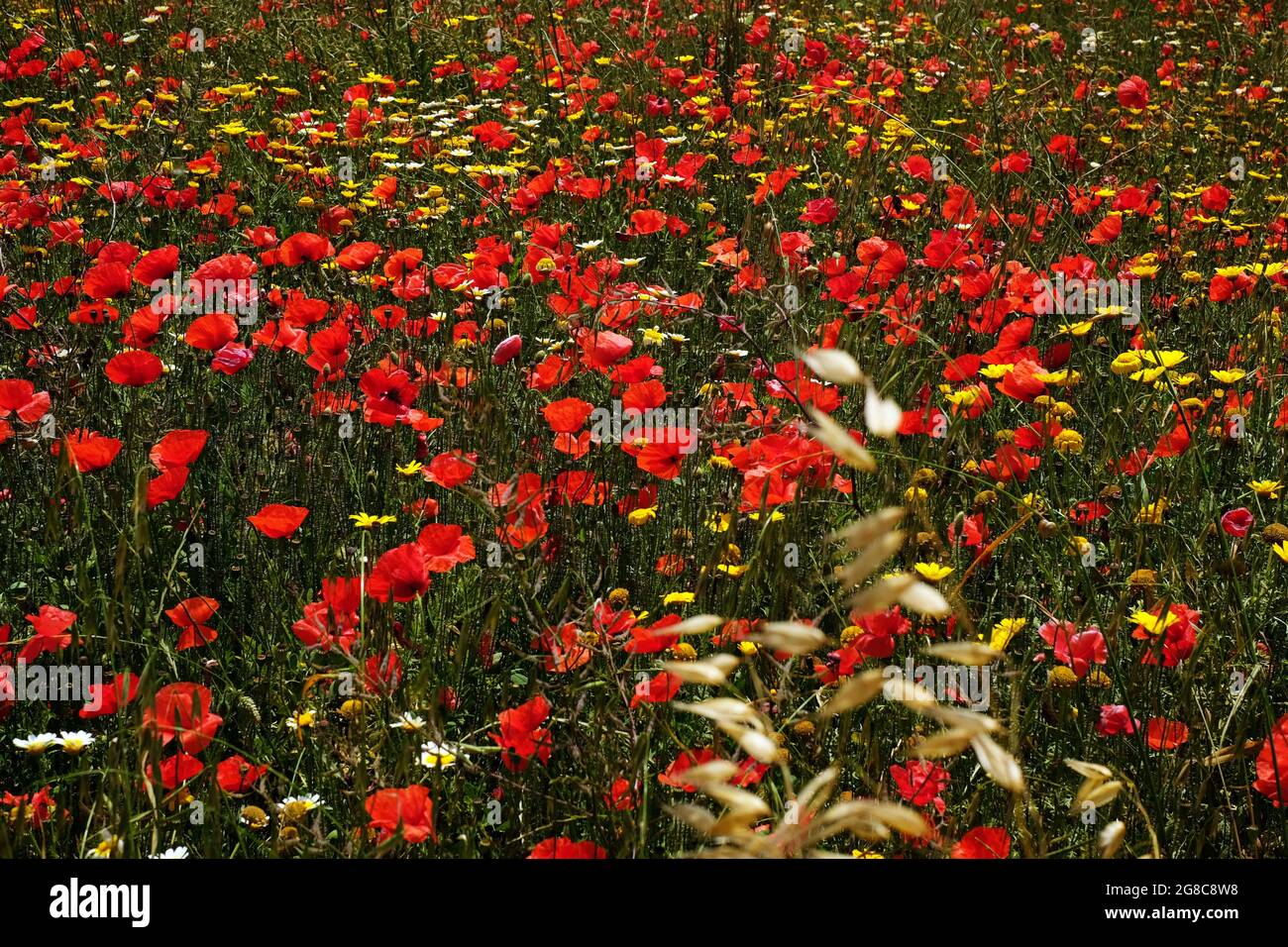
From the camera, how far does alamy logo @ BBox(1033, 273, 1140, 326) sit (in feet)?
9.52

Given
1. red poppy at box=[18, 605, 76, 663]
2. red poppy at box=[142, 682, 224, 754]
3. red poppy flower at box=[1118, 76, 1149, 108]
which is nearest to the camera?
red poppy at box=[142, 682, 224, 754]

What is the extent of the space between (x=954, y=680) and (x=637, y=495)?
33.0 inches

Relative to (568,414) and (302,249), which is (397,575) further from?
(302,249)

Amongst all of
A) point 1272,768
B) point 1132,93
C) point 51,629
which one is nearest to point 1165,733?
point 1272,768

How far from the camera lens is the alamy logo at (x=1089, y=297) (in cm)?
290

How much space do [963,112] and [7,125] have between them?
3.78 meters

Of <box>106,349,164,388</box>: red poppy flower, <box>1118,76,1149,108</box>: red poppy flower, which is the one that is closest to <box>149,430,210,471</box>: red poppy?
<box>106,349,164,388</box>: red poppy flower

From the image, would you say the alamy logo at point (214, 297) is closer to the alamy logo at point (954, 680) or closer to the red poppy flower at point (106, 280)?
the red poppy flower at point (106, 280)

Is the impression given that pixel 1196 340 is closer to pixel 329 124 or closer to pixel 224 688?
pixel 224 688

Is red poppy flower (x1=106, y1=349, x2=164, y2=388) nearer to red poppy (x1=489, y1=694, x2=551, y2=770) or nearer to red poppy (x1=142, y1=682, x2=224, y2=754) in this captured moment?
red poppy (x1=142, y1=682, x2=224, y2=754)
